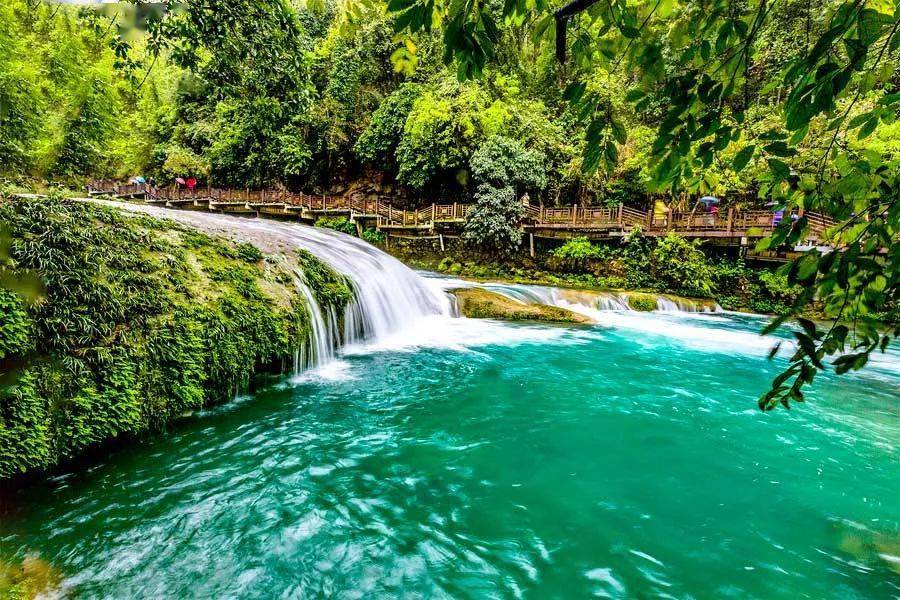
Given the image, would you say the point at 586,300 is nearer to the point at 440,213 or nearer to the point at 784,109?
the point at 440,213

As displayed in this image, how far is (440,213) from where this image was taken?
74.1 ft

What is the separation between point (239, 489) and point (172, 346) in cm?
186

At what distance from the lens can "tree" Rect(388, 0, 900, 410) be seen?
3.36 feet

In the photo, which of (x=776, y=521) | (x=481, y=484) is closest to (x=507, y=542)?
(x=481, y=484)

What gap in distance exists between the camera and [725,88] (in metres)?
1.26

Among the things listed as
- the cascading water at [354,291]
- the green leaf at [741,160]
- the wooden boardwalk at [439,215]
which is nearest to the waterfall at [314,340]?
the cascading water at [354,291]

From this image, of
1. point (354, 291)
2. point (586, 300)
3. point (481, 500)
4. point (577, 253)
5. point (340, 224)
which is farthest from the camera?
point (340, 224)

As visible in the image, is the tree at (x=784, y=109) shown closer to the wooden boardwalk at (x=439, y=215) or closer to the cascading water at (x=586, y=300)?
the cascading water at (x=586, y=300)

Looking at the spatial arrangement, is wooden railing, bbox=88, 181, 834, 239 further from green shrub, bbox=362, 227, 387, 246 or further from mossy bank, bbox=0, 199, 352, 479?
mossy bank, bbox=0, 199, 352, 479

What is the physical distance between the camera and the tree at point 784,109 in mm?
1024

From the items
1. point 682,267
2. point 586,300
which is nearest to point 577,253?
point 682,267

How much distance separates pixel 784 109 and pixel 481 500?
12.0ft

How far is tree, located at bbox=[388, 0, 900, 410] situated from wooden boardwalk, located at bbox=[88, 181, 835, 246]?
43.1 feet

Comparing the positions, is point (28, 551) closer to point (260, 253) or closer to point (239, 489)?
point (239, 489)
